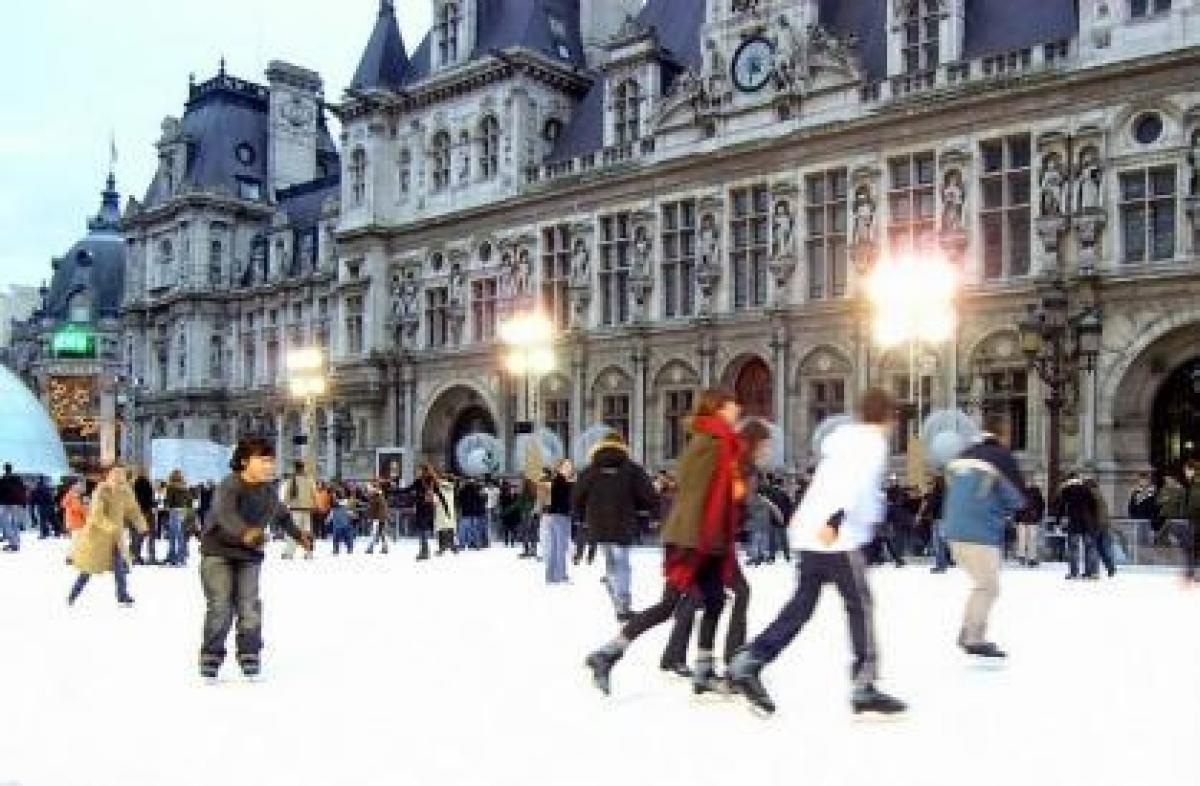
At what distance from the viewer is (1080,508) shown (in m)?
20.8

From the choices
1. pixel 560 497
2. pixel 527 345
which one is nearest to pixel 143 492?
pixel 560 497

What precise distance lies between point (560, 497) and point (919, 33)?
18.0 m

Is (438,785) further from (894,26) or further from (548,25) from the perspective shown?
(548,25)

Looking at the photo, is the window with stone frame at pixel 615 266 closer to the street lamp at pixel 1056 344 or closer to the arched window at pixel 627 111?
the arched window at pixel 627 111

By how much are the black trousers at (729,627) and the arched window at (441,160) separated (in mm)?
36410

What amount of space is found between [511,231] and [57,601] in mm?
26992

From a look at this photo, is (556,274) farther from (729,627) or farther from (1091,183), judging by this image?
A: (729,627)

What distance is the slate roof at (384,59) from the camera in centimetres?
4706

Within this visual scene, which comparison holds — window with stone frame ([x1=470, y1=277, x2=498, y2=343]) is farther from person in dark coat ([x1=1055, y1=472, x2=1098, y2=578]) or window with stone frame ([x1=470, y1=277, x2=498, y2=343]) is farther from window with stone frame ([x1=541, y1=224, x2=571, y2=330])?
person in dark coat ([x1=1055, y1=472, x2=1098, y2=578])

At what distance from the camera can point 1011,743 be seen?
728 centimetres

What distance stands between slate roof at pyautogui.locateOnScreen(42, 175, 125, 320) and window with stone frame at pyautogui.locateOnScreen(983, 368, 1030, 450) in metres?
78.1

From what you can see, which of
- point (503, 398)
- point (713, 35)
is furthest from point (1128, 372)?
point (503, 398)

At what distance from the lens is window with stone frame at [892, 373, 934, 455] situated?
1241 inches

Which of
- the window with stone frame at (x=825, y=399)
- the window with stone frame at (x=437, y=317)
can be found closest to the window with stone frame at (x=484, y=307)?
the window with stone frame at (x=437, y=317)
